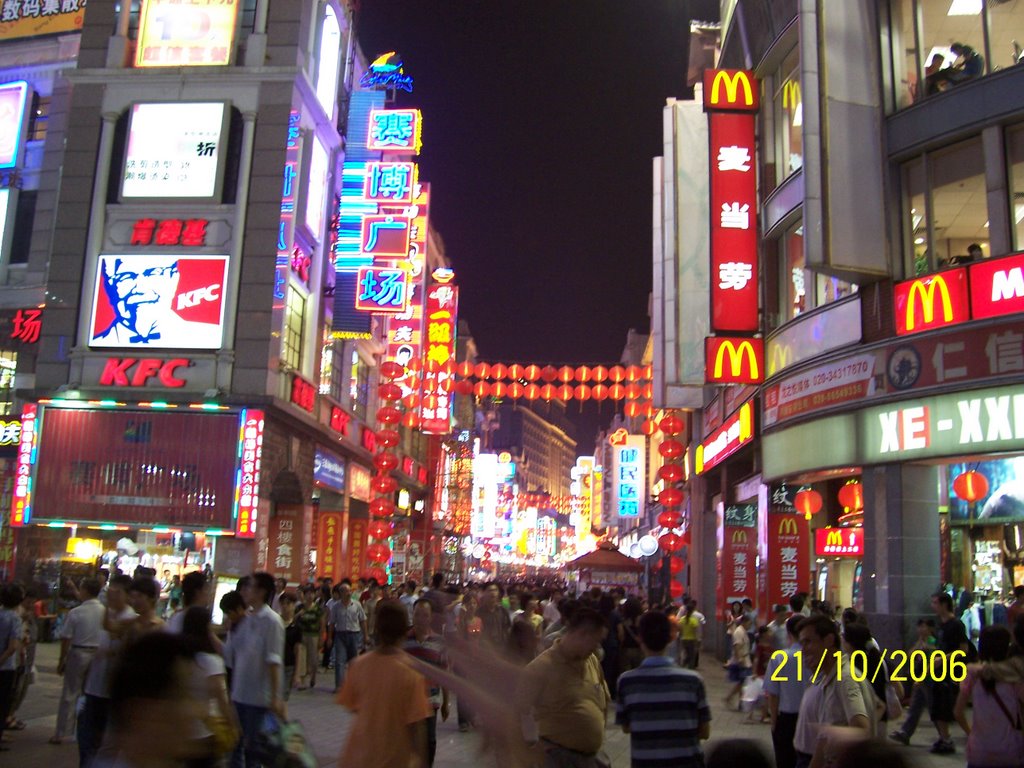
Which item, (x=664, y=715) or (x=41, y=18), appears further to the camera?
(x=41, y=18)

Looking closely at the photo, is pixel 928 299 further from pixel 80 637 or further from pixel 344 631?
pixel 80 637

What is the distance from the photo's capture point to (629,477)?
2365 inches

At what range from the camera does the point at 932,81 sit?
54.4ft

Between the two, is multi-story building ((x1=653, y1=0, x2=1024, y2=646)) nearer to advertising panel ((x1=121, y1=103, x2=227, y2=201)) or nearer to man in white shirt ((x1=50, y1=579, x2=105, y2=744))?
man in white shirt ((x1=50, y1=579, x2=105, y2=744))

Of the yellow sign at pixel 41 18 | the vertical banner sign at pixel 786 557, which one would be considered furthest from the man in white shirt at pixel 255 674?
the yellow sign at pixel 41 18

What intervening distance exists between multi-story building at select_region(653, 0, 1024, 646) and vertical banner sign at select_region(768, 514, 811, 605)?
41.1 inches

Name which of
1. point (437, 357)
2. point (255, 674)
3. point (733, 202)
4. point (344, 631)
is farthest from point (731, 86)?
point (437, 357)

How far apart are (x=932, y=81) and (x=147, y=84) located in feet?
65.3

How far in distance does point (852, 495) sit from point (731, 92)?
8.30 metres

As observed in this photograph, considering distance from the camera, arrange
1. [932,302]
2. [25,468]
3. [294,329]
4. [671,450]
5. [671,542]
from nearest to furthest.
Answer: [932,302]
[25,468]
[671,542]
[294,329]
[671,450]

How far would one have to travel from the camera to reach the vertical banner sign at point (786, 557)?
2102cm

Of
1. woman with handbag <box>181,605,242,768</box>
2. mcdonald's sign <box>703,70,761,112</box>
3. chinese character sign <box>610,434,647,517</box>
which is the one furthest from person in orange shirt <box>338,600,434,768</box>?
chinese character sign <box>610,434,647,517</box>

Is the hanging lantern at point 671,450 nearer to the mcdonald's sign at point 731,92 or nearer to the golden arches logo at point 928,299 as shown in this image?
the mcdonald's sign at point 731,92

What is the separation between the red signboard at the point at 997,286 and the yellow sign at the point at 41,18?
2624 cm
